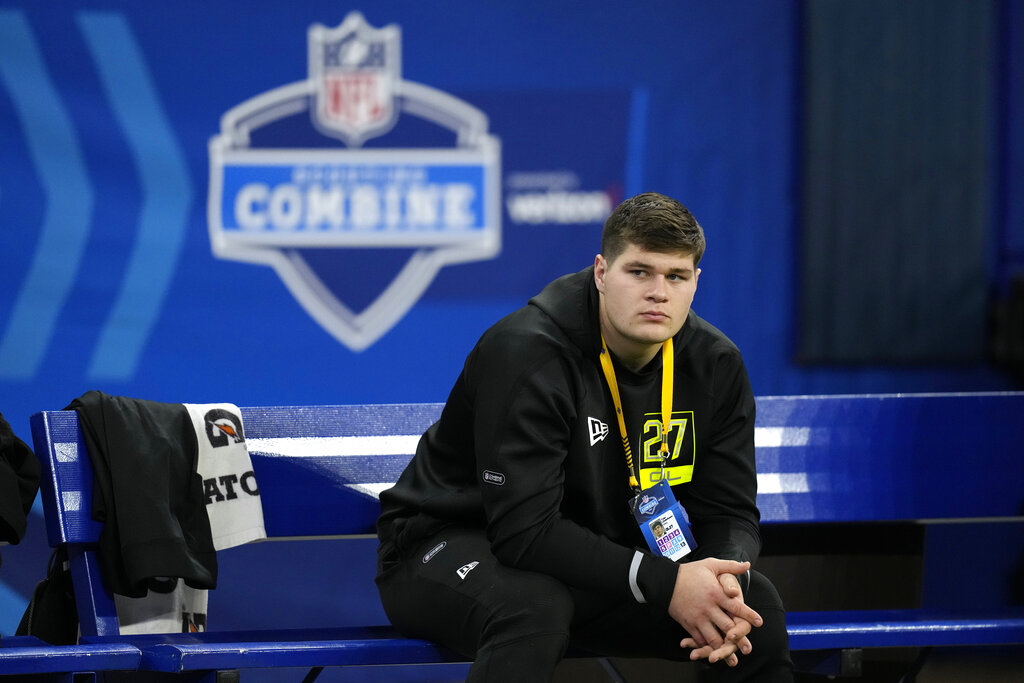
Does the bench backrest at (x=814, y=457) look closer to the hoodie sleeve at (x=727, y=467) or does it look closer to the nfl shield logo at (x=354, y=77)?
the hoodie sleeve at (x=727, y=467)

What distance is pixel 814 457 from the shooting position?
8.95ft

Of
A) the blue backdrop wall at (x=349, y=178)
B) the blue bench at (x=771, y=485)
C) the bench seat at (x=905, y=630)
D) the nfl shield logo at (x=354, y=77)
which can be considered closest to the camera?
the blue bench at (x=771, y=485)

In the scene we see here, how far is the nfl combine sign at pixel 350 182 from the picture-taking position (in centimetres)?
380

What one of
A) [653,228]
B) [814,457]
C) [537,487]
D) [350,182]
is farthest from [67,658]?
[350,182]

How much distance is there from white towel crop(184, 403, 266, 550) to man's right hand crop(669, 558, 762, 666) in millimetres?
944

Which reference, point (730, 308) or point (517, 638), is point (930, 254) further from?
point (517, 638)

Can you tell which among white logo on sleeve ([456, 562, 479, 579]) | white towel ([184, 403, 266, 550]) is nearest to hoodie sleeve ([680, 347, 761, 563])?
white logo on sleeve ([456, 562, 479, 579])

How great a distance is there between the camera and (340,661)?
6.82ft

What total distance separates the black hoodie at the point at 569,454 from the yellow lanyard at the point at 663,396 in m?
0.01

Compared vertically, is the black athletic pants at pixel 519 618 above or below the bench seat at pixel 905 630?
above

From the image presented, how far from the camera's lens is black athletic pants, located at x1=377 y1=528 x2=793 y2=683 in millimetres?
1875

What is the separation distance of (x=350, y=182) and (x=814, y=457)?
1.82 m

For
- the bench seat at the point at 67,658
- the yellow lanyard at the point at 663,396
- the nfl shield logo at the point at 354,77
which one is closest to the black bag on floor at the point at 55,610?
the bench seat at the point at 67,658

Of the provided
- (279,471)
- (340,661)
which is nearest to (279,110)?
(279,471)
